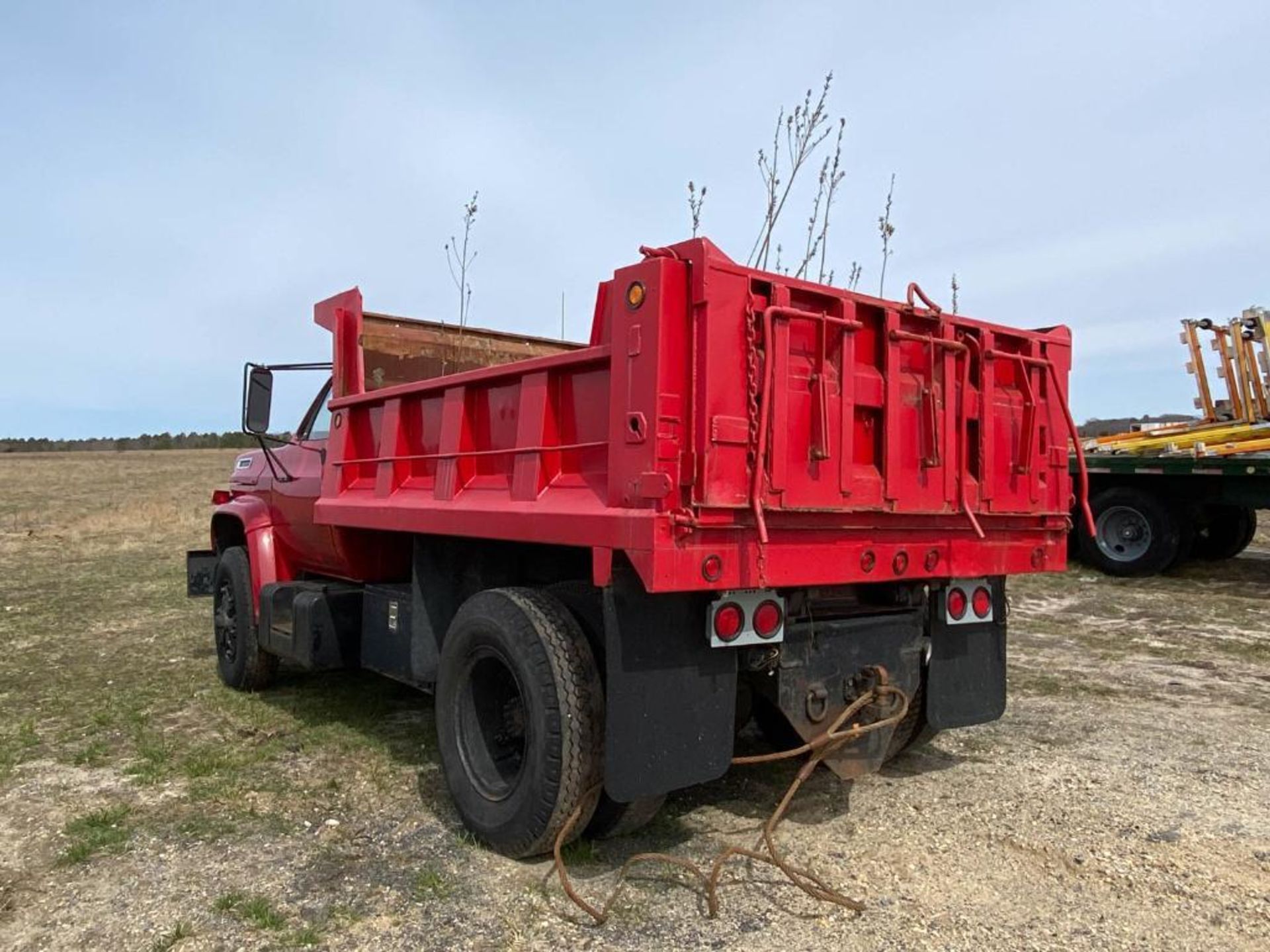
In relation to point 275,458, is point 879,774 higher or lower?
lower

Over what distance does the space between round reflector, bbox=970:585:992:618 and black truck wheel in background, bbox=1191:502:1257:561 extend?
31.6 feet

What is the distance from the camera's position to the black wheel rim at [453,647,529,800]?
3.81 m

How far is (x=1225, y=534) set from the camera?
12633mm

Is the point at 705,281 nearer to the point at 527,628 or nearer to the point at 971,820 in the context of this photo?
the point at 527,628

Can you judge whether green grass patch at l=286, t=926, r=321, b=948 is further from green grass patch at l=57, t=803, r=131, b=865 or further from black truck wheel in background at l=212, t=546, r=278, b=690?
black truck wheel in background at l=212, t=546, r=278, b=690

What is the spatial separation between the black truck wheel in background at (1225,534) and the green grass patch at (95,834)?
1235 centimetres

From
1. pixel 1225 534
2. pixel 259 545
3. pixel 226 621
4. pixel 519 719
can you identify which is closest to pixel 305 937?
pixel 519 719

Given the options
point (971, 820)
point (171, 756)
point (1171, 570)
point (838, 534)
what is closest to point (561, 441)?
point (838, 534)

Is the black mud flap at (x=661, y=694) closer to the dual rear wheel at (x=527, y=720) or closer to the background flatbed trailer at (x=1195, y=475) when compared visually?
the dual rear wheel at (x=527, y=720)

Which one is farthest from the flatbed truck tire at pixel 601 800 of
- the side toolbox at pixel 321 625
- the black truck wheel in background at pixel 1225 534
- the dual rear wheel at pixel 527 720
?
the black truck wheel in background at pixel 1225 534

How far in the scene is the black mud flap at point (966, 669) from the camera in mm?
4074

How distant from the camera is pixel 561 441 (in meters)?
3.61

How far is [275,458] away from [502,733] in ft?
9.94

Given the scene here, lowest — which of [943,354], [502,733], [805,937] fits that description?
[805,937]
